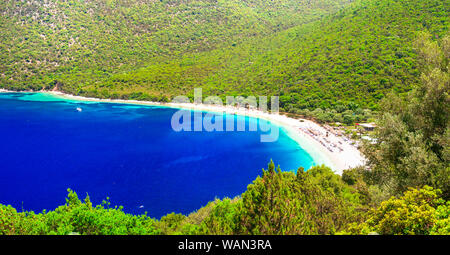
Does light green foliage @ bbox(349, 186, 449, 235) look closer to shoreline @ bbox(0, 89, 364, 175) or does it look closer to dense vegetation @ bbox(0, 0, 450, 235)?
dense vegetation @ bbox(0, 0, 450, 235)

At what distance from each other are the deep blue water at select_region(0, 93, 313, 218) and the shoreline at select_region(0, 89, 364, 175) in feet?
6.64

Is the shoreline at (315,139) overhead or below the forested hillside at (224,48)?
below

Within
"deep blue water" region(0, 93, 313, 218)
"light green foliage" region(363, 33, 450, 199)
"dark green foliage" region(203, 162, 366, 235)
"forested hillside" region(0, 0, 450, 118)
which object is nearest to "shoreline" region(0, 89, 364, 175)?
"deep blue water" region(0, 93, 313, 218)

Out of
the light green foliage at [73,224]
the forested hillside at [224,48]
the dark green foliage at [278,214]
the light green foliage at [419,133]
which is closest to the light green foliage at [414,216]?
the light green foliage at [419,133]

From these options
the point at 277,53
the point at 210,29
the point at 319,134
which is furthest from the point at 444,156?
the point at 210,29

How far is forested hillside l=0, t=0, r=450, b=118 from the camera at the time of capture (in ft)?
187

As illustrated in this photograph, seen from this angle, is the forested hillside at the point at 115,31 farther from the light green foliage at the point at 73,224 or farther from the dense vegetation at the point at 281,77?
the light green foliage at the point at 73,224

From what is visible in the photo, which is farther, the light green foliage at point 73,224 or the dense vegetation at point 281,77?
the dense vegetation at point 281,77

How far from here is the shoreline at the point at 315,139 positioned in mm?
34662

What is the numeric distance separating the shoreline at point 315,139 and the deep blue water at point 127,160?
2024 millimetres

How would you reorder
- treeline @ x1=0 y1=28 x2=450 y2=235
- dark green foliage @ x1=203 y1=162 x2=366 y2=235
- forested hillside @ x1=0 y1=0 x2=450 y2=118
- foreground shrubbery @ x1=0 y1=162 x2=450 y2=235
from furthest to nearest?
forested hillside @ x1=0 y1=0 x2=450 y2=118
dark green foliage @ x1=203 y1=162 x2=366 y2=235
treeline @ x1=0 y1=28 x2=450 y2=235
foreground shrubbery @ x1=0 y1=162 x2=450 y2=235

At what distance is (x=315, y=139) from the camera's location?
43.7 m
